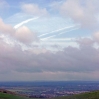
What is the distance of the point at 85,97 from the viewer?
58.4 meters

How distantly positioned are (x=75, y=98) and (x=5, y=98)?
55.1 ft

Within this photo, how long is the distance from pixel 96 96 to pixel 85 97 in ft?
9.39

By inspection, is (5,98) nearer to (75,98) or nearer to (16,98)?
(16,98)

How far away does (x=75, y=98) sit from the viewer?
193 feet

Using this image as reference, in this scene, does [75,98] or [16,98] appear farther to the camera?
[16,98]

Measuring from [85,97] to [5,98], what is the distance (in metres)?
19.1

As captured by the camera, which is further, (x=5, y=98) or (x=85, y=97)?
(x=5, y=98)

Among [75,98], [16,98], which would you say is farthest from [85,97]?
[16,98]

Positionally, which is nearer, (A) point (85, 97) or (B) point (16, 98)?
(A) point (85, 97)

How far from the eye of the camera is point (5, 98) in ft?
204

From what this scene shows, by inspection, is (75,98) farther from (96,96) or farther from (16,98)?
(16,98)

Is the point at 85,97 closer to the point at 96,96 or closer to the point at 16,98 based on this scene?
the point at 96,96

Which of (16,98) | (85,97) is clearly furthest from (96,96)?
(16,98)

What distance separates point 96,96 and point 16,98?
→ 20.5 meters
